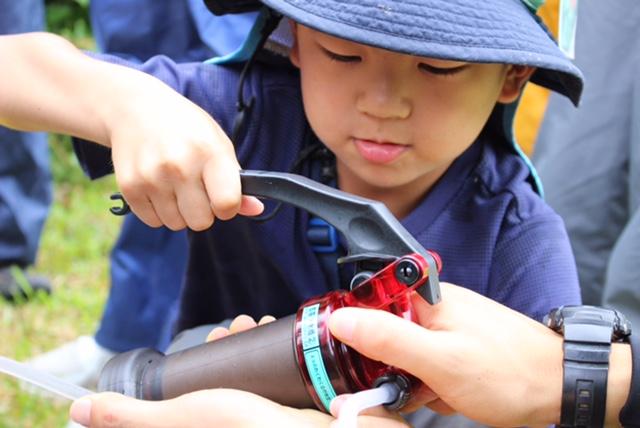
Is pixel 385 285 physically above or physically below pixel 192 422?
above

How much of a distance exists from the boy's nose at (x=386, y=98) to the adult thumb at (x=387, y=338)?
29 cm

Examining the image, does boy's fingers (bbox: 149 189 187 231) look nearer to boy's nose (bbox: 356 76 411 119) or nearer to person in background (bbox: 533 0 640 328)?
boy's nose (bbox: 356 76 411 119)

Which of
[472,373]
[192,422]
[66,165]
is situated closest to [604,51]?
[472,373]

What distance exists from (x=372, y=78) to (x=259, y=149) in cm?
27

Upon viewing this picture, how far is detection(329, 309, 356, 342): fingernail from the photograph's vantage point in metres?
0.89

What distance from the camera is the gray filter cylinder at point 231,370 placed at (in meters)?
0.95

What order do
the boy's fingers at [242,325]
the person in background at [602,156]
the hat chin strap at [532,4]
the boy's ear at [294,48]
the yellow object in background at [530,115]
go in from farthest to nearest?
the yellow object in background at [530,115] < the person in background at [602,156] < the boy's ear at [294,48] < the hat chin strap at [532,4] < the boy's fingers at [242,325]

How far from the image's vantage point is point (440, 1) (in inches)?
41.0

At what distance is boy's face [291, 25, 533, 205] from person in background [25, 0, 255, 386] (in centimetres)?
56

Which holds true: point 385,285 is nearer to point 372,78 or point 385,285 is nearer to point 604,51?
point 372,78

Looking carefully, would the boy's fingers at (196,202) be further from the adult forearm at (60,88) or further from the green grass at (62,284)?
the green grass at (62,284)

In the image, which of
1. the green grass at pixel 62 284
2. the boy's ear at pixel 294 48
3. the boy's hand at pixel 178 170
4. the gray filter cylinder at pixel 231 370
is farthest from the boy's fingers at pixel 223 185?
the green grass at pixel 62 284

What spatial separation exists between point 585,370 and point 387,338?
254 mm

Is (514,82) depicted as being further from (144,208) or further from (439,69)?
(144,208)
